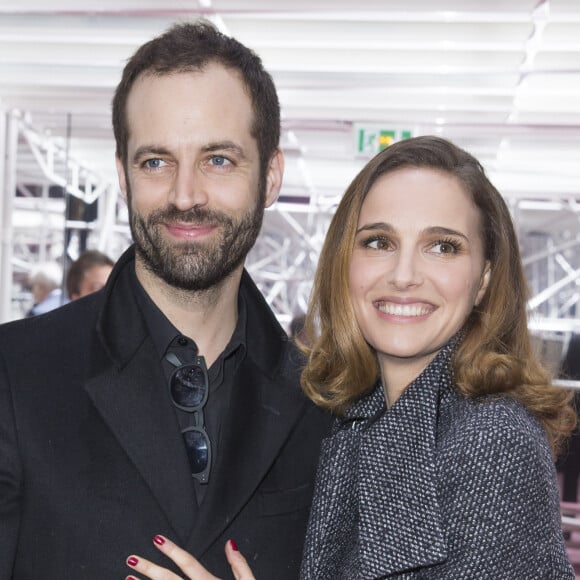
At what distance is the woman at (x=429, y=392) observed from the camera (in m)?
1.47

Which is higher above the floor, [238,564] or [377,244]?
[377,244]

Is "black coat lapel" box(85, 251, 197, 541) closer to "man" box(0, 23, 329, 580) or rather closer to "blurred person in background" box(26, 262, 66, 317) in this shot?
"man" box(0, 23, 329, 580)

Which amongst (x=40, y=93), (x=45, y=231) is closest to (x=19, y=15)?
(x=40, y=93)

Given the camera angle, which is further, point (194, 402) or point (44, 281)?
point (44, 281)

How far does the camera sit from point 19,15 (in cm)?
486

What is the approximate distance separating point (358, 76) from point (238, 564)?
4232mm

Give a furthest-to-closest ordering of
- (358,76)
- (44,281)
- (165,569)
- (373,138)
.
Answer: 1. (44,281)
2. (373,138)
3. (358,76)
4. (165,569)

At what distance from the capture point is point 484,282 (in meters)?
1.84

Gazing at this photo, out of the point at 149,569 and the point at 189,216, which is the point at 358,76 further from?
the point at 149,569

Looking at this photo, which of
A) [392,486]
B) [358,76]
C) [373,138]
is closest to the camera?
[392,486]

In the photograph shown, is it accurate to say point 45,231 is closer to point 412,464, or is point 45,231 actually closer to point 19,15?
point 19,15

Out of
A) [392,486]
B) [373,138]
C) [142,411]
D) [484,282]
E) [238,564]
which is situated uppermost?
[373,138]

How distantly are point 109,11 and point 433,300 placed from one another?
335 cm

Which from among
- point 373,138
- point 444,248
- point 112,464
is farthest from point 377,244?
point 373,138
